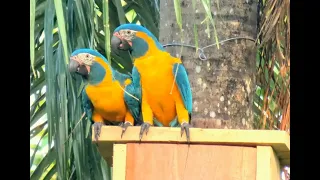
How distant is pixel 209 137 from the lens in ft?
9.86

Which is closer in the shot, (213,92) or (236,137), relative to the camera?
(236,137)

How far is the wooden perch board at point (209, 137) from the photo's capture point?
2.98 metres

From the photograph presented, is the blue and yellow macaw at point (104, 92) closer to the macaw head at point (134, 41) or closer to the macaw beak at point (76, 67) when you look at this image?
the macaw beak at point (76, 67)

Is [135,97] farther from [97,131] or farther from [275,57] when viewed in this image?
[275,57]

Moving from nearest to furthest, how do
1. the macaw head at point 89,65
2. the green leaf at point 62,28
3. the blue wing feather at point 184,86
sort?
Answer: 1. the green leaf at point 62,28
2. the blue wing feather at point 184,86
3. the macaw head at point 89,65

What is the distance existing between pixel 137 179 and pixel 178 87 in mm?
519

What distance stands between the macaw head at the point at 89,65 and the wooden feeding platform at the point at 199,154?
527 mm

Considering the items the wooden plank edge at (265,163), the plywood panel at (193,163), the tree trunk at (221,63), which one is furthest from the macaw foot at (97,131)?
the wooden plank edge at (265,163)

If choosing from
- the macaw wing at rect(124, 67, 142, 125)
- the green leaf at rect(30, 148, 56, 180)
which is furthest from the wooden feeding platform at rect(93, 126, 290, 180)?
the green leaf at rect(30, 148, 56, 180)

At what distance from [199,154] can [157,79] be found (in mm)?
503

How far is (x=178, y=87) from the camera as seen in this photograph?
11.2 feet

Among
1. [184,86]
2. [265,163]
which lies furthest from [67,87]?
[265,163]

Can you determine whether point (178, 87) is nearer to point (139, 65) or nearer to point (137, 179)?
point (139, 65)
